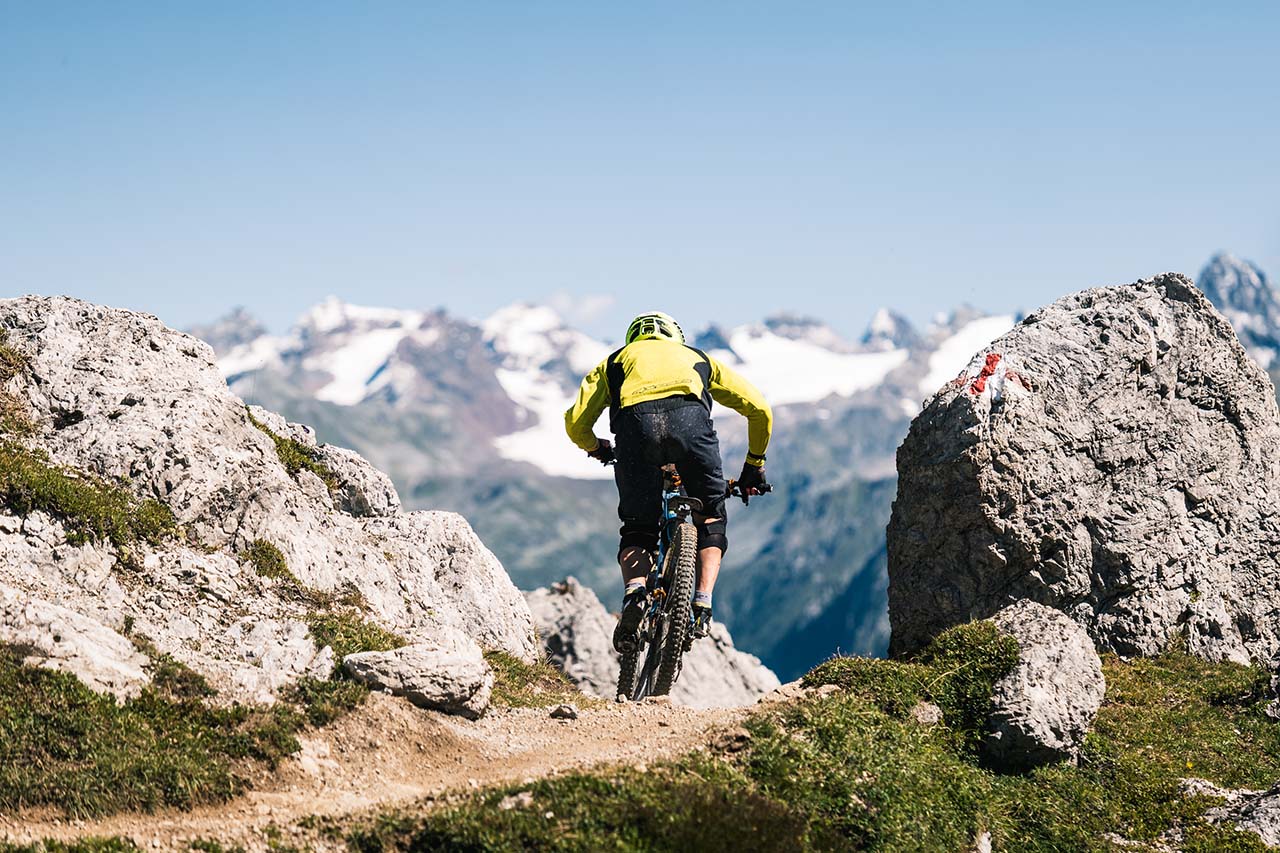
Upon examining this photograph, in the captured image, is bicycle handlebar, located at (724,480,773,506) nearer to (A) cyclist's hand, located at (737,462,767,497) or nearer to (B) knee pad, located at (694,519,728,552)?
(A) cyclist's hand, located at (737,462,767,497)

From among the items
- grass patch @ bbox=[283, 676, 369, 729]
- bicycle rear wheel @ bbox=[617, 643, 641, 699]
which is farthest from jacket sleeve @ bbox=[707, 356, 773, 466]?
grass patch @ bbox=[283, 676, 369, 729]

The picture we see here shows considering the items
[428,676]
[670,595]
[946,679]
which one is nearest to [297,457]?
[428,676]

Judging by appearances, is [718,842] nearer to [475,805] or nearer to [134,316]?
[475,805]

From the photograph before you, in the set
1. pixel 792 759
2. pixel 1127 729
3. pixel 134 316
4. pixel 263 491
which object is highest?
pixel 134 316

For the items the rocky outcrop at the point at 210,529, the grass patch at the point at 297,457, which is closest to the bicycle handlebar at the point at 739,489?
the rocky outcrop at the point at 210,529

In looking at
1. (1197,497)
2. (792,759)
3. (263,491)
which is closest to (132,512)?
(263,491)

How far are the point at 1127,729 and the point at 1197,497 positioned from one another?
6254 millimetres

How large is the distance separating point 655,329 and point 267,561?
19.9 feet

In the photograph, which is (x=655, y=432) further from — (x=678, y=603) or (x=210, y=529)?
(x=210, y=529)

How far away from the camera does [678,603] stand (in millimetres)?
14328

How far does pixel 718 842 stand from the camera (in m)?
8.80

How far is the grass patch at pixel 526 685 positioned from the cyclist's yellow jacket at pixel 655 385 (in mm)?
3355

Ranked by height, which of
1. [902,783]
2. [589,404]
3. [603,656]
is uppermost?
[603,656]

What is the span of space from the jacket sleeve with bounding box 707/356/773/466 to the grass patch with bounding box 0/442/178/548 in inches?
287
